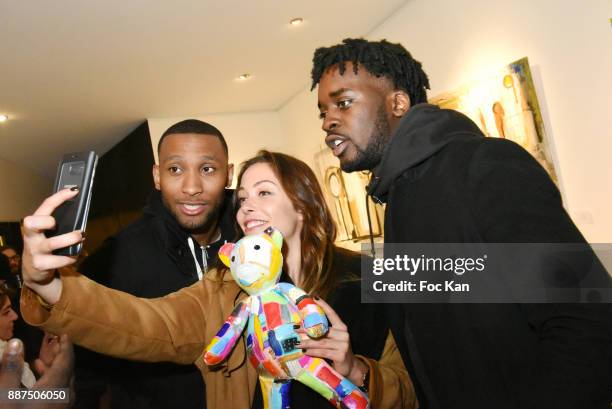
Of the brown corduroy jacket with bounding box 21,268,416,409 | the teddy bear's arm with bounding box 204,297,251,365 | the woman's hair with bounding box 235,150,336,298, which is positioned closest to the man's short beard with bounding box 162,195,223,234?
the woman's hair with bounding box 235,150,336,298

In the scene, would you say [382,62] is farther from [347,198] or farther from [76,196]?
[347,198]

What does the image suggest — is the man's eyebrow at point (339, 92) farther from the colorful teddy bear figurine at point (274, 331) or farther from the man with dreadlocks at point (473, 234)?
the colorful teddy bear figurine at point (274, 331)

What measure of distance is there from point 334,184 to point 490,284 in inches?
219

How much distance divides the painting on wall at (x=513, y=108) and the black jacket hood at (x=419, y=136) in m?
2.81

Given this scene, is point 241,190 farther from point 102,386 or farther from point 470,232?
point 102,386

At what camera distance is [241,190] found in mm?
1842

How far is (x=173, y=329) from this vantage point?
1.54 meters

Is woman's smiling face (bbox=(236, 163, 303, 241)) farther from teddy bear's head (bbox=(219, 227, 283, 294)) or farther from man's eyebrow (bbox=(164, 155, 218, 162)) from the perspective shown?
man's eyebrow (bbox=(164, 155, 218, 162))

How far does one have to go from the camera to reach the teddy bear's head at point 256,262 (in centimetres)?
152

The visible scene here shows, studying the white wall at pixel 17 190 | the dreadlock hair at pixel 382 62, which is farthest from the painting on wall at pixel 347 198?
the white wall at pixel 17 190

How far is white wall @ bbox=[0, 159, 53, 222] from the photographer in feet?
27.9

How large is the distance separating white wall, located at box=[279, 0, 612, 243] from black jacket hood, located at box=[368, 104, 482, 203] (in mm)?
2525

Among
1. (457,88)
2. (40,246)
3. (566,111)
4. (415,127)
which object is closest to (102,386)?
(40,246)

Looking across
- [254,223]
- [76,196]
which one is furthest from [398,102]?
[76,196]
